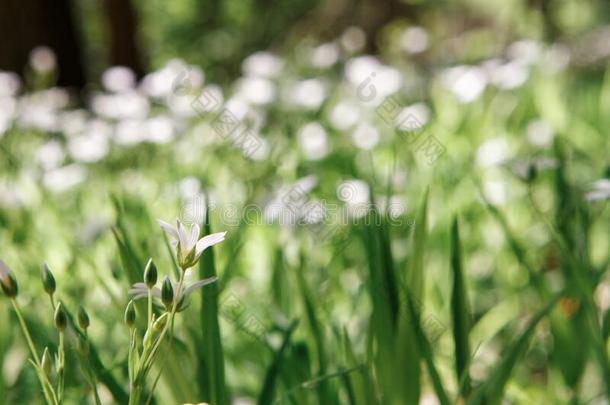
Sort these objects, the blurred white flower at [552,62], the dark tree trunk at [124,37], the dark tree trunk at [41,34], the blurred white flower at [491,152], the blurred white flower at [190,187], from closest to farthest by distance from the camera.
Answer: the blurred white flower at [190,187] < the blurred white flower at [491,152] < the blurred white flower at [552,62] < the dark tree trunk at [41,34] < the dark tree trunk at [124,37]

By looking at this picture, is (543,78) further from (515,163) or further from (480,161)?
(515,163)

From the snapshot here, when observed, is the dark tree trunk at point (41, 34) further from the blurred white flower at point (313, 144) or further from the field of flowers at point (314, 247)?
the blurred white flower at point (313, 144)

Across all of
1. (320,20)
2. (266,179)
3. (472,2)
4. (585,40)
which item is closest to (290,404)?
(266,179)

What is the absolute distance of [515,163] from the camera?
1.38 metres

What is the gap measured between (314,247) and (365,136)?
28.1 inches

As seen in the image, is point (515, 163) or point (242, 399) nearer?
point (515, 163)

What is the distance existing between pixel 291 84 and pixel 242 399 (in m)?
2.04

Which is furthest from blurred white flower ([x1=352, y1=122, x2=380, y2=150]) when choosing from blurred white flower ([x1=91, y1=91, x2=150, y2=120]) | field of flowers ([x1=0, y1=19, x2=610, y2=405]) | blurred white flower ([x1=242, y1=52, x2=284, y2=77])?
blurred white flower ([x1=91, y1=91, x2=150, y2=120])


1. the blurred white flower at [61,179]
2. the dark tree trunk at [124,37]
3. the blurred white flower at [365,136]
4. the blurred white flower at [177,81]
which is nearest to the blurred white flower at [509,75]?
the blurred white flower at [365,136]

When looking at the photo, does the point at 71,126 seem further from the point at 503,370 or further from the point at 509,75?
the point at 503,370

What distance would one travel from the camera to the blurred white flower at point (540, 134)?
7.43 ft

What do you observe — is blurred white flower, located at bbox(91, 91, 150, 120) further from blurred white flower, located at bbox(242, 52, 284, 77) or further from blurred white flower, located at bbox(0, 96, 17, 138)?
blurred white flower, located at bbox(242, 52, 284, 77)

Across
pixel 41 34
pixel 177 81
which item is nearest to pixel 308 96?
pixel 177 81

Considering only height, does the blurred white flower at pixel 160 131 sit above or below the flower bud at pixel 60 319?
above
